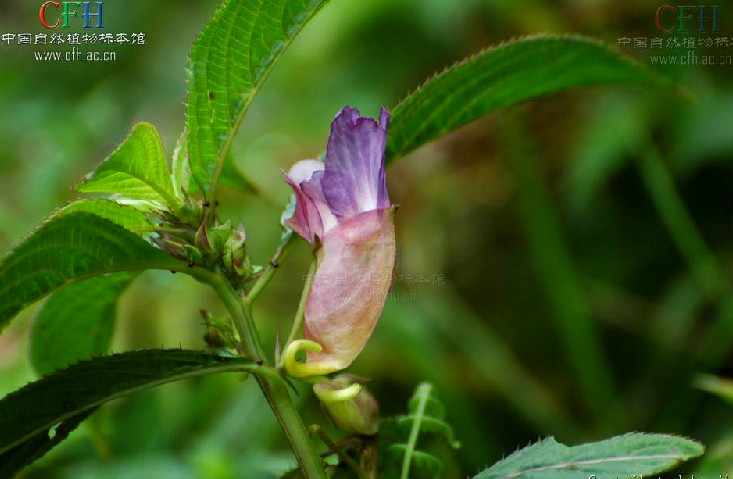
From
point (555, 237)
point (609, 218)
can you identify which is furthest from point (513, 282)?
point (555, 237)

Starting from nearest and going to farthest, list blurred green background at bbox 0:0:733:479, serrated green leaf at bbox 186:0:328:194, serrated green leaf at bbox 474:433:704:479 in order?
serrated green leaf at bbox 474:433:704:479, serrated green leaf at bbox 186:0:328:194, blurred green background at bbox 0:0:733:479

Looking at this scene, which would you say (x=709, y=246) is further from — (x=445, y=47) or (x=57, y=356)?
(x=57, y=356)

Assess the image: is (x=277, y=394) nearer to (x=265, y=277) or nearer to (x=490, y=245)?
(x=265, y=277)

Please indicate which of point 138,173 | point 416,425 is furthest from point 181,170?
point 416,425

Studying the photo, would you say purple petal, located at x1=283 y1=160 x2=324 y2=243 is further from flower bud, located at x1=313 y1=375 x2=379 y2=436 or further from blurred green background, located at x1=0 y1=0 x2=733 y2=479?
blurred green background, located at x1=0 y1=0 x2=733 y2=479

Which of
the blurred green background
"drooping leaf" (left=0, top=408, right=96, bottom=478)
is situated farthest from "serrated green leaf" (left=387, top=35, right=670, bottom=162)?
the blurred green background

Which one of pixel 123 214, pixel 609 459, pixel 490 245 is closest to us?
pixel 609 459

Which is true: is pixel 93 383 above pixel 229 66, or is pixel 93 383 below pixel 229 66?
below
